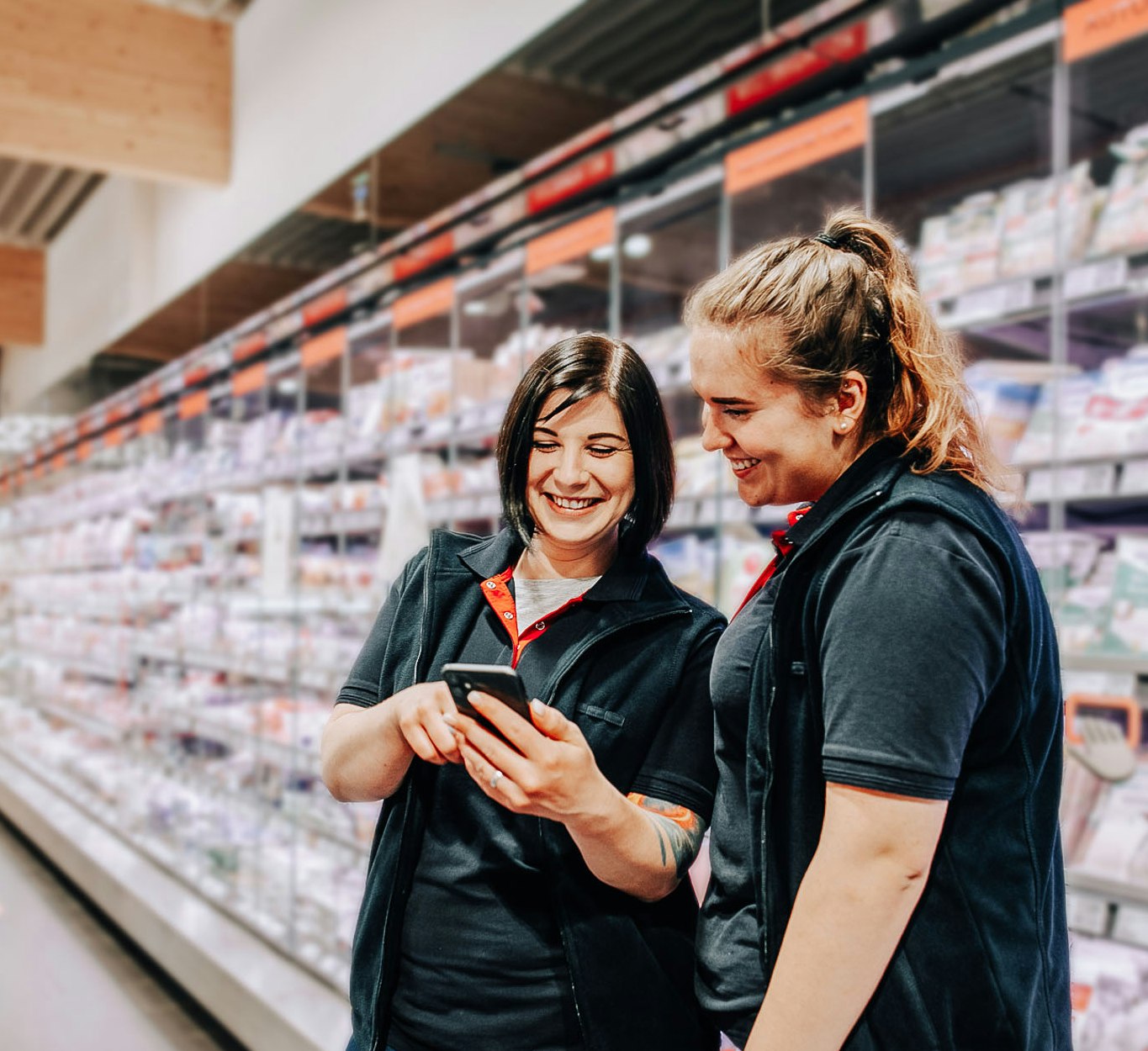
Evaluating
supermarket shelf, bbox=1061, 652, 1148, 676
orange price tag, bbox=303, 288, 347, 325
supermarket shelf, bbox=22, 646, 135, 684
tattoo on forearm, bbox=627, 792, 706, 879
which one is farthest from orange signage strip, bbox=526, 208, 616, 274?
supermarket shelf, bbox=22, 646, 135, 684

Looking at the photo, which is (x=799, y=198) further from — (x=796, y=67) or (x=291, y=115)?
(x=291, y=115)

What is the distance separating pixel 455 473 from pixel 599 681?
227cm

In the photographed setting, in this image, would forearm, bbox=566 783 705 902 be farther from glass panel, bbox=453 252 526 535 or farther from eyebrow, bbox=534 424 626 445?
glass panel, bbox=453 252 526 535

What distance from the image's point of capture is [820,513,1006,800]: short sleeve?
0.89 metres

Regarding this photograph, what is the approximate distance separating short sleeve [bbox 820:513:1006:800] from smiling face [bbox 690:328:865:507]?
0.52ft

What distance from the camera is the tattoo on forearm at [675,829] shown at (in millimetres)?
1202

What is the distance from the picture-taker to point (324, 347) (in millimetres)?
4234

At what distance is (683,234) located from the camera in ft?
11.9

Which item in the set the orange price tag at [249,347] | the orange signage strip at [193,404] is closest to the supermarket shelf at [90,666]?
the orange signage strip at [193,404]

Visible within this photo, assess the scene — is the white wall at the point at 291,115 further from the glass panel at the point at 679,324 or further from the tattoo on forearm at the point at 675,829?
the tattoo on forearm at the point at 675,829

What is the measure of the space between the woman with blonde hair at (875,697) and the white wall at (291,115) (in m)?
2.00

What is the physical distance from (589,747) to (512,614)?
0.83ft

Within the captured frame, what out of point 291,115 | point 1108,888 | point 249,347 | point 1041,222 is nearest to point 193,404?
point 249,347

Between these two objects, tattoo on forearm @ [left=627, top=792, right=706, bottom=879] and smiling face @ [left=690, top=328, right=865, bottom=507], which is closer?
smiling face @ [left=690, top=328, right=865, bottom=507]
